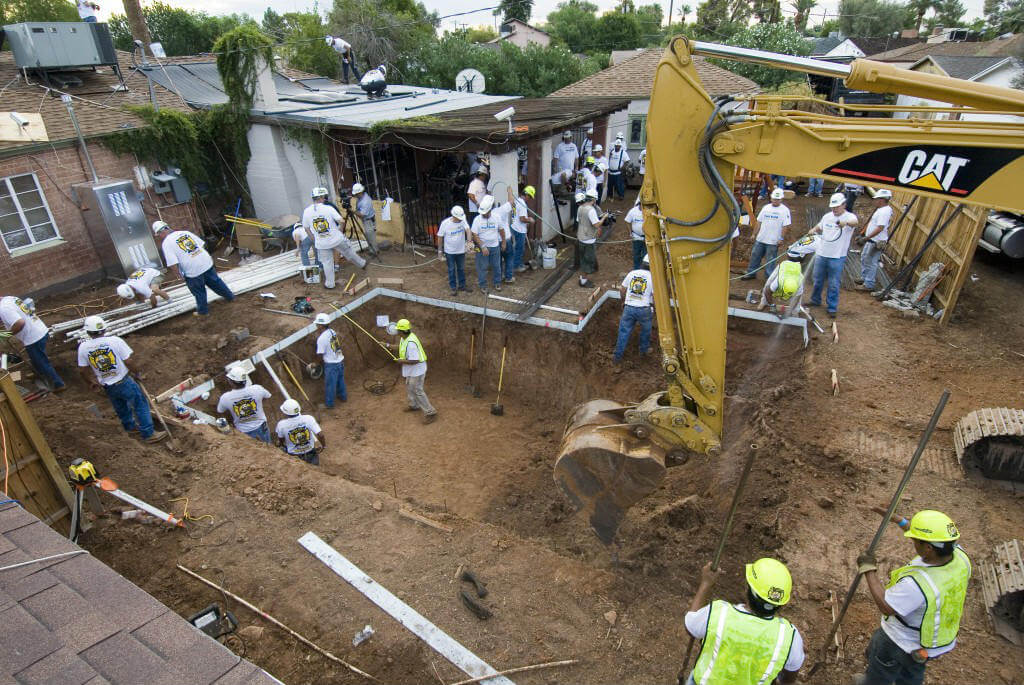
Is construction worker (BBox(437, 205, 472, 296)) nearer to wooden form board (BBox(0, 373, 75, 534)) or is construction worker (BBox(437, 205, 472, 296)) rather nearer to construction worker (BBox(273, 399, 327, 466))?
construction worker (BBox(273, 399, 327, 466))

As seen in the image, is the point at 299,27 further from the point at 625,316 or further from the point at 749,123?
the point at 749,123

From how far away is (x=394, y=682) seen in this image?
4.53m

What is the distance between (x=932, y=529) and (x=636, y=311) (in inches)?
227

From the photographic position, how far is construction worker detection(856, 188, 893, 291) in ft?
32.0

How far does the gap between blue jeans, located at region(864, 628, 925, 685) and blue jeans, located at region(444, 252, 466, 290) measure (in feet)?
27.4

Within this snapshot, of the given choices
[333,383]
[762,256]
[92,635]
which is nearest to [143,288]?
[333,383]

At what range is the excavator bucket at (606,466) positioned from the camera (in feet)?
16.2

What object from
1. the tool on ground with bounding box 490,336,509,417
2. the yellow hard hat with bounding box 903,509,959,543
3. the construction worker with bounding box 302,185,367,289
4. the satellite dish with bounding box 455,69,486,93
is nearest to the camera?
the yellow hard hat with bounding box 903,509,959,543

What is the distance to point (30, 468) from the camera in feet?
15.9

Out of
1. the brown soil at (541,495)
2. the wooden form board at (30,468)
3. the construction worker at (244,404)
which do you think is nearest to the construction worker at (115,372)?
Result: the brown soil at (541,495)

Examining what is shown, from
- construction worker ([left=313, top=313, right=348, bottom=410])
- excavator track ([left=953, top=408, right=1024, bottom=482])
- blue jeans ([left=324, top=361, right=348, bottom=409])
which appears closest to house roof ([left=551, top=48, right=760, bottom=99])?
construction worker ([left=313, top=313, right=348, bottom=410])

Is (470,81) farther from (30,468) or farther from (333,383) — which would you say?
(30,468)

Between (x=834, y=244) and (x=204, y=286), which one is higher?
(x=834, y=244)

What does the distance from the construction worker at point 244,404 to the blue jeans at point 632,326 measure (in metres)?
5.52
